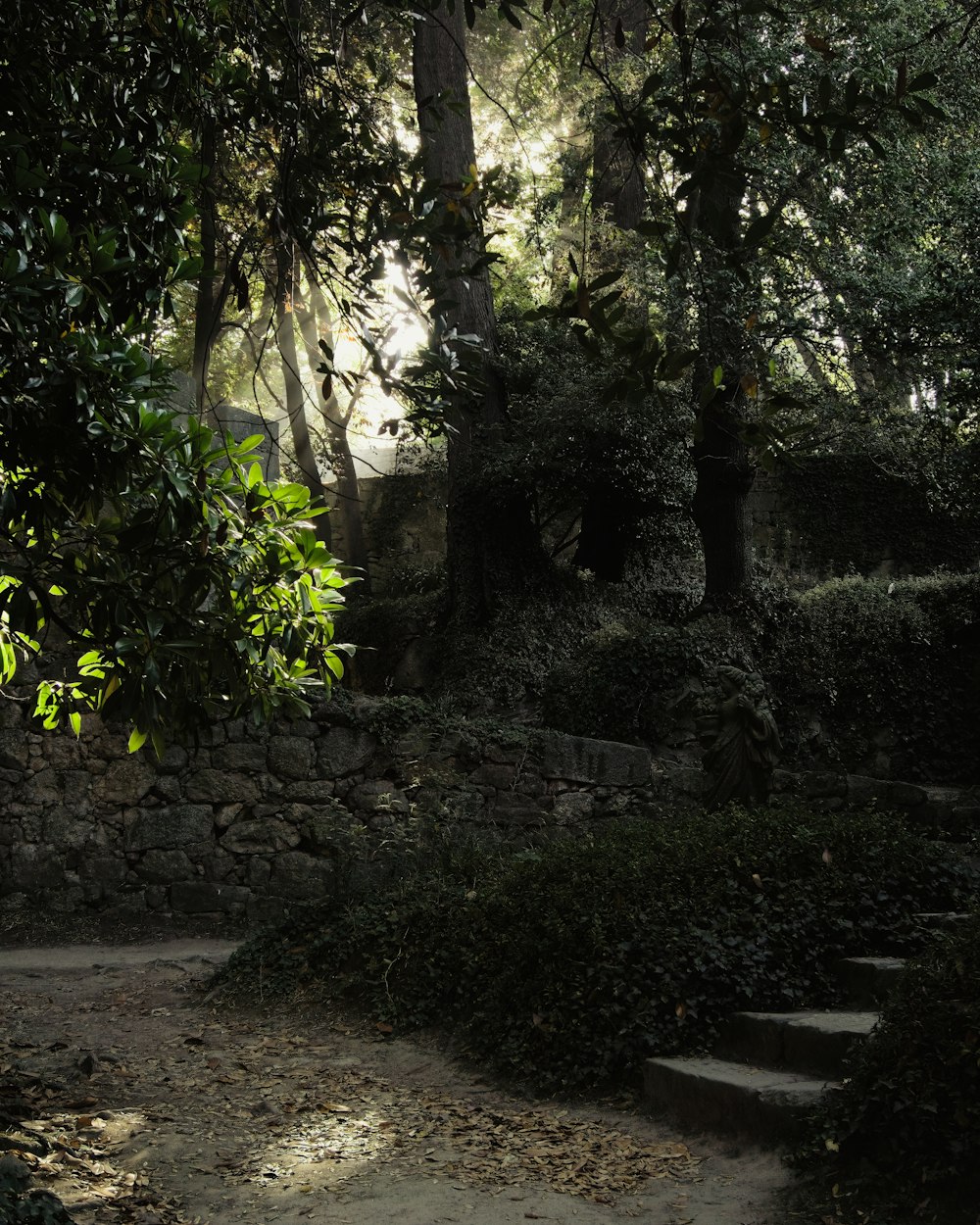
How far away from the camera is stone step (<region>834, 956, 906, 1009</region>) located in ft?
18.6

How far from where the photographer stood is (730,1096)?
4926 millimetres

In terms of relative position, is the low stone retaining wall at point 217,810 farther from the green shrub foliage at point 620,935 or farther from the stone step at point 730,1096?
the stone step at point 730,1096

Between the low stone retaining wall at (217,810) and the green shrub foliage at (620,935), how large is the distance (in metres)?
1.44

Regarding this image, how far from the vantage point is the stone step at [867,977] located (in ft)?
18.6

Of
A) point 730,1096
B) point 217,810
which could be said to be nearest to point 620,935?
point 730,1096

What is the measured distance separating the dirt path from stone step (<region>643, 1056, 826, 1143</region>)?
123 mm


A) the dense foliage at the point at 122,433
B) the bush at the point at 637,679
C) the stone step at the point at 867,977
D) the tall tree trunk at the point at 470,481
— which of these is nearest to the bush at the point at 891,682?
the bush at the point at 637,679

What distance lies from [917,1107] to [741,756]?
15.9 feet

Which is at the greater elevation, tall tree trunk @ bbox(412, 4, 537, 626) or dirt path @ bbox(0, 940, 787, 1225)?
tall tree trunk @ bbox(412, 4, 537, 626)

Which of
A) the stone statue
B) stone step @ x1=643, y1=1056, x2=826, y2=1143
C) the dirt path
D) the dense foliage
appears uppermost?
the dense foliage

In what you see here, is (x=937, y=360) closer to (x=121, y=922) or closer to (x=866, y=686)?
(x=866, y=686)

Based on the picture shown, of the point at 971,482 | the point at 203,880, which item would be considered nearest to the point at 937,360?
the point at 971,482

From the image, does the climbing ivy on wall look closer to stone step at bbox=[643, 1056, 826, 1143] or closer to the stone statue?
the stone statue

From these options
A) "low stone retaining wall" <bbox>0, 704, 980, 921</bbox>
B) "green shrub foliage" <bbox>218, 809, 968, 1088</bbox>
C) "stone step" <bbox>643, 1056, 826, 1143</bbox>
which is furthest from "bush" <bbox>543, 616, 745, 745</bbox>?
"stone step" <bbox>643, 1056, 826, 1143</bbox>
